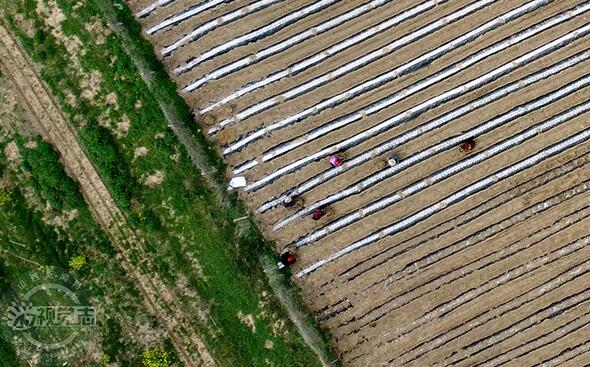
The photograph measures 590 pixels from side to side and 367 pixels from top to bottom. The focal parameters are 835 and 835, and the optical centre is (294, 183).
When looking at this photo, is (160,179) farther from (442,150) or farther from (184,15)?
(442,150)

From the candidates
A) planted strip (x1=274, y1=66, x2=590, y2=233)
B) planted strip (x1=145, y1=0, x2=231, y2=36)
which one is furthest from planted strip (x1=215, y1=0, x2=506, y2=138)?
planted strip (x1=145, y1=0, x2=231, y2=36)

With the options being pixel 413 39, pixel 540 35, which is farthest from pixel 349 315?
pixel 540 35

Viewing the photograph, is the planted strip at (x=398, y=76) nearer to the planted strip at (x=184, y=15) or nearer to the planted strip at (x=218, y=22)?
the planted strip at (x=218, y=22)

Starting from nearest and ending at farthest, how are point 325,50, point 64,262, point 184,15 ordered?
point 325,50 < point 184,15 < point 64,262

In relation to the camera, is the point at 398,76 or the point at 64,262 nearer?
the point at 398,76

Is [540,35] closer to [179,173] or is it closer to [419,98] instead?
[419,98]

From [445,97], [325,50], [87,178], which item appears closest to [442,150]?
[445,97]
